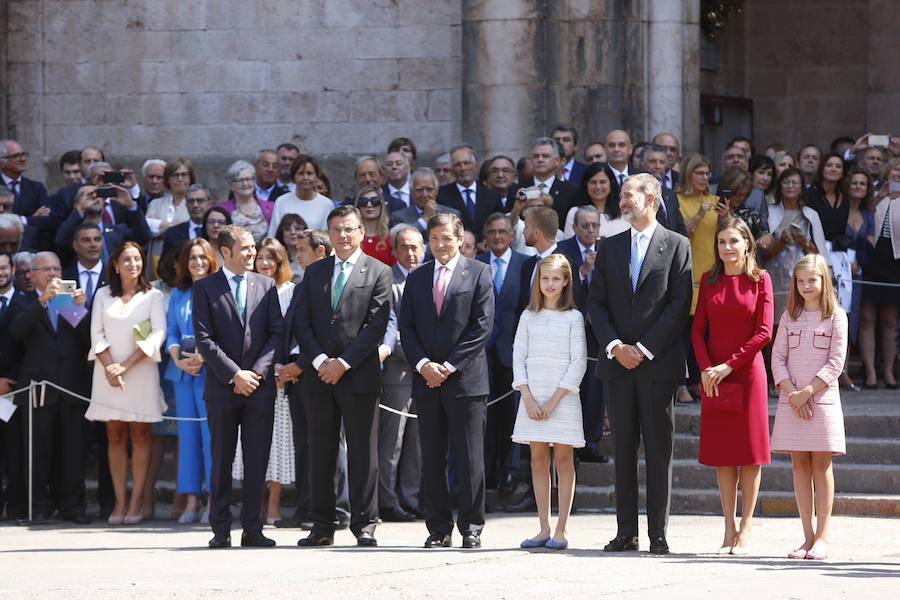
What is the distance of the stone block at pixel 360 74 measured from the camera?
1669 cm

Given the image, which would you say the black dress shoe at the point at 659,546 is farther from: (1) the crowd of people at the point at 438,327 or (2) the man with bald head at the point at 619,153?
(2) the man with bald head at the point at 619,153

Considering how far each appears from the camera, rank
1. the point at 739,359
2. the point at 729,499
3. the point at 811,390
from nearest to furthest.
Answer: the point at 811,390 < the point at 739,359 < the point at 729,499

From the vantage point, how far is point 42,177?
685 inches

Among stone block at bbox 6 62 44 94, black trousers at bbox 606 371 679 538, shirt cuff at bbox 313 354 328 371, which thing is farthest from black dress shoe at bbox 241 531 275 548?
stone block at bbox 6 62 44 94

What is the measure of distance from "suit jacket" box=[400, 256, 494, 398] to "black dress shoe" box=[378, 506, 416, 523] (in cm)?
180

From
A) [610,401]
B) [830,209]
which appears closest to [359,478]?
[610,401]

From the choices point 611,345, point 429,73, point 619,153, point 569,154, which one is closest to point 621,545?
point 611,345

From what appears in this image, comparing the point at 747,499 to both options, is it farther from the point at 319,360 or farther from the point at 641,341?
the point at 319,360

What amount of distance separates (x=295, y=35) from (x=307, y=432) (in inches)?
244

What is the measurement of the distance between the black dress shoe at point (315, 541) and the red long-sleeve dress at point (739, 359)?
2.37 metres

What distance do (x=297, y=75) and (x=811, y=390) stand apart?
26.5 feet

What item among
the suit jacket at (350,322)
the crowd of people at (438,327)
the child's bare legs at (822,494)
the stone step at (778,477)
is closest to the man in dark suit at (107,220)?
the crowd of people at (438,327)

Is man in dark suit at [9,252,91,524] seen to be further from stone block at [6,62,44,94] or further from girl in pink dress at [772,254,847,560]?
girl in pink dress at [772,254,847,560]

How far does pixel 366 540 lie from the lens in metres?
10.9
